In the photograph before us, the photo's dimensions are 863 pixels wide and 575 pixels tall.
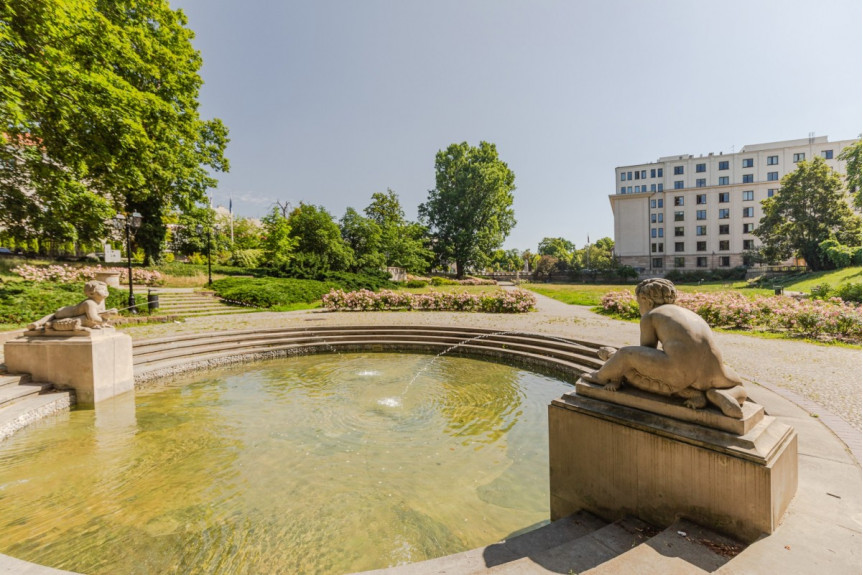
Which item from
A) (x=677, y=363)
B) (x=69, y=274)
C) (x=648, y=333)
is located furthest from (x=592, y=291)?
(x=69, y=274)

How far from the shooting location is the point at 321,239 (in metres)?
33.0

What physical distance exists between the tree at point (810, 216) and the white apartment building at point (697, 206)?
19.1 m

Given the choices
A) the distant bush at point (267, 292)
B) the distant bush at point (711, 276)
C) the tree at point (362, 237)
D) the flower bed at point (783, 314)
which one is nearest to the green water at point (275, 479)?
the flower bed at point (783, 314)

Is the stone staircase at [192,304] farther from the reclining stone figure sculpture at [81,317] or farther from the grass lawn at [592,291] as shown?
the grass lawn at [592,291]

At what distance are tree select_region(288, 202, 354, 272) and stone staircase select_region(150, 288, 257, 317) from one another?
12104 mm

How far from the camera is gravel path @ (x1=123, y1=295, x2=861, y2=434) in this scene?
5.77 metres

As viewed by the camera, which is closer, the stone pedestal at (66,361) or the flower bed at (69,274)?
the stone pedestal at (66,361)

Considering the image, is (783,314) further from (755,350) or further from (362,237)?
(362,237)

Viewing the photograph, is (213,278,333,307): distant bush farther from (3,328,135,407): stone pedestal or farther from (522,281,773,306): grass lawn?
(522,281,773,306): grass lawn

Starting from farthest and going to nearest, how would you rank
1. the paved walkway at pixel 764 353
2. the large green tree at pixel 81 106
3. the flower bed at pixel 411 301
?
1. the flower bed at pixel 411 301
2. the large green tree at pixel 81 106
3. the paved walkway at pixel 764 353

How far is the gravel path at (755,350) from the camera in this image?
18.9 feet

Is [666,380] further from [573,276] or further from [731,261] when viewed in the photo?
[731,261]

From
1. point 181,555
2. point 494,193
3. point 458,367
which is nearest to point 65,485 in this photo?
point 181,555

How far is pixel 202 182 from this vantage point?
22906mm
